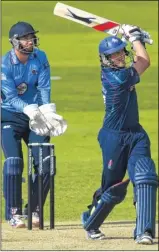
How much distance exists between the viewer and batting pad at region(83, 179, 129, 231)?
31.0 ft

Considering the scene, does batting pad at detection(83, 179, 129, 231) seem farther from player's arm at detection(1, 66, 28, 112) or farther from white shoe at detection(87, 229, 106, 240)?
player's arm at detection(1, 66, 28, 112)

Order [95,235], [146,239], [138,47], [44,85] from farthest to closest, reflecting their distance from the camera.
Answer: [44,85] < [95,235] < [138,47] < [146,239]

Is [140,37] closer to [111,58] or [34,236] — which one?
[111,58]

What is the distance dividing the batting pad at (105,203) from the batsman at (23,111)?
633 mm

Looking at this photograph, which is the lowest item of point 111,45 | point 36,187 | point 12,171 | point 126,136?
point 36,187

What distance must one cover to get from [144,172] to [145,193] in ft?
0.54

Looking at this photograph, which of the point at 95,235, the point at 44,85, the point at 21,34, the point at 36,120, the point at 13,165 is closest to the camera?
the point at 95,235

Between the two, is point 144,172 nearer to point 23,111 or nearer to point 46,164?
point 46,164

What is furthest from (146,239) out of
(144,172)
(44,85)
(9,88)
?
(9,88)

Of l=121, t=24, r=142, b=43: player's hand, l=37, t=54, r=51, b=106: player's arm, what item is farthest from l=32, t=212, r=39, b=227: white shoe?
l=121, t=24, r=142, b=43: player's hand

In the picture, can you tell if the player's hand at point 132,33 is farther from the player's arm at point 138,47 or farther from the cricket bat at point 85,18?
the cricket bat at point 85,18

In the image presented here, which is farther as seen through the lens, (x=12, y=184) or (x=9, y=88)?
(x=12, y=184)

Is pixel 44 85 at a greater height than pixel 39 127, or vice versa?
pixel 44 85

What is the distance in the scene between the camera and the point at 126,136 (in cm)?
935
